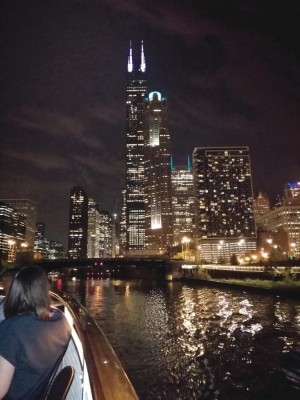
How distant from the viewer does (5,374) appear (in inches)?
92.3

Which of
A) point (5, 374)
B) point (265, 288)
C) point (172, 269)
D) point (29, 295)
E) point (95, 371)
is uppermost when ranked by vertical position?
point (29, 295)

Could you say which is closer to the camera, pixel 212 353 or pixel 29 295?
pixel 29 295

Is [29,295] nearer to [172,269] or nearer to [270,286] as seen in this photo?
[270,286]

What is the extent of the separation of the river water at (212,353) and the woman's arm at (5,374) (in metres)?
8.88

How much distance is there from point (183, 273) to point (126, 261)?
16.9 m

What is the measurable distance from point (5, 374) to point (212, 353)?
13658mm

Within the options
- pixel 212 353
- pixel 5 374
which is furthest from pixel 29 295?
pixel 212 353

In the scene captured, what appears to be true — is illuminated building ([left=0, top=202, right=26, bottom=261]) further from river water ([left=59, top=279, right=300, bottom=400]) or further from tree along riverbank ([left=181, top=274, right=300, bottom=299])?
river water ([left=59, top=279, right=300, bottom=400])

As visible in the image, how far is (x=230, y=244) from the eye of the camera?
183 meters

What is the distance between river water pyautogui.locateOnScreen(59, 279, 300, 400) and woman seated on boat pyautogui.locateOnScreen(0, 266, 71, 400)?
28.3 ft

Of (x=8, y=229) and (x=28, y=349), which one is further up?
(x=8, y=229)

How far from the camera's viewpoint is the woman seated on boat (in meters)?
2.39

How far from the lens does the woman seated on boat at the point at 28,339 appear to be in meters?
2.39

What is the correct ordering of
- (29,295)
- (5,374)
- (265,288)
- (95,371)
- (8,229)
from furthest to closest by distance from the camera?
1. (8,229)
2. (265,288)
3. (95,371)
4. (29,295)
5. (5,374)
